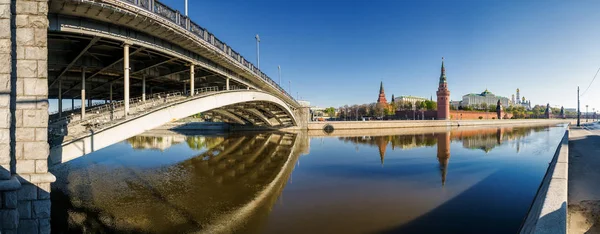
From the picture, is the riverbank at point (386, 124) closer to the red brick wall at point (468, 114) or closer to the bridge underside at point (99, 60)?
the red brick wall at point (468, 114)

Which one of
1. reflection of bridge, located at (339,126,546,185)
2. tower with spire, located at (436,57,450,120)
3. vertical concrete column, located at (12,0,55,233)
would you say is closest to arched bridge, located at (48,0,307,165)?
vertical concrete column, located at (12,0,55,233)

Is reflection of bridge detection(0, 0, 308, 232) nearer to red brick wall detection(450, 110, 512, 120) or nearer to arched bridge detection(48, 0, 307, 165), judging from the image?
arched bridge detection(48, 0, 307, 165)

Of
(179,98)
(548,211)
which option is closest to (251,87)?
(179,98)

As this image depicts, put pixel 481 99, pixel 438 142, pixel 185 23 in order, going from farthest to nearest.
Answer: pixel 481 99, pixel 438 142, pixel 185 23

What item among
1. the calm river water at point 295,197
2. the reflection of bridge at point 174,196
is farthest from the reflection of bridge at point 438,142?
the reflection of bridge at point 174,196

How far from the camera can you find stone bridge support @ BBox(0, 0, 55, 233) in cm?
517

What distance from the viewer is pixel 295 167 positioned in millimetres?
15672

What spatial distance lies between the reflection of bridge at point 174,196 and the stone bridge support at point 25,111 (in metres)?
1.88

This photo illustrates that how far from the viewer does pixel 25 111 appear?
17.9ft

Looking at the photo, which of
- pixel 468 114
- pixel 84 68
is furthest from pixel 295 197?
pixel 468 114

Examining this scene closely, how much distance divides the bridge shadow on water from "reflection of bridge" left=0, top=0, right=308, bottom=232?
7541 mm

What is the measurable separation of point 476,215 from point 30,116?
10.4 meters

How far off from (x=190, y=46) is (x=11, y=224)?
9.95 metres

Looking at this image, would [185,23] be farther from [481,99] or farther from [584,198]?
[481,99]
